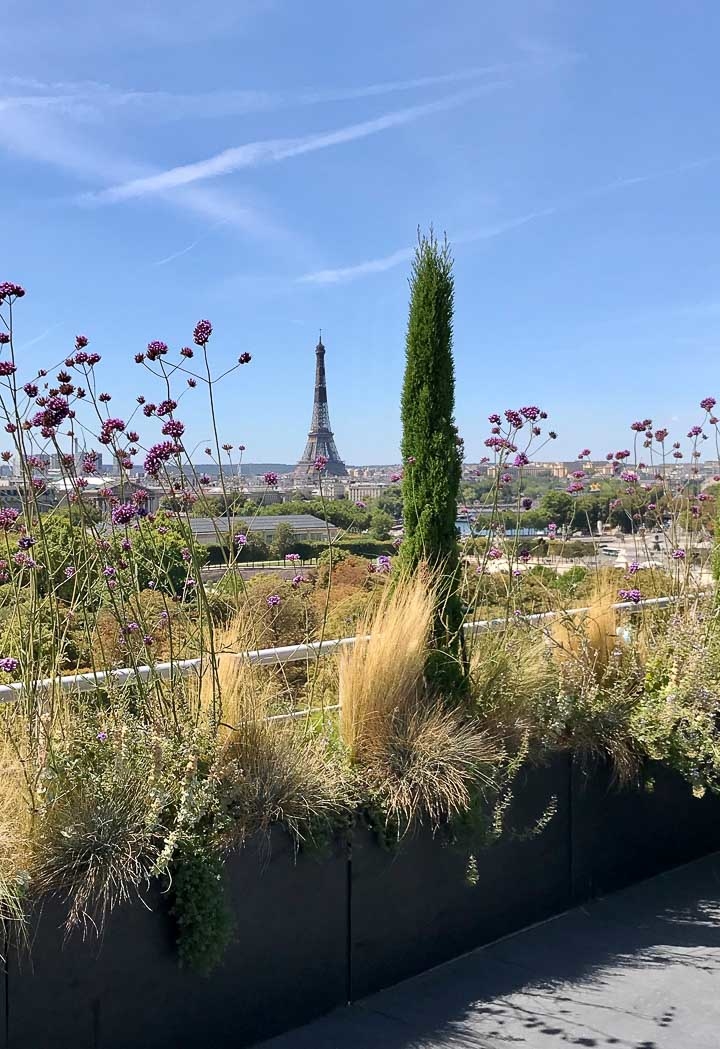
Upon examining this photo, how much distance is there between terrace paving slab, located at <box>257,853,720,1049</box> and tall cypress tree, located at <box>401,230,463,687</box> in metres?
1.18

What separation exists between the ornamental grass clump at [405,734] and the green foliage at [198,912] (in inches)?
25.9

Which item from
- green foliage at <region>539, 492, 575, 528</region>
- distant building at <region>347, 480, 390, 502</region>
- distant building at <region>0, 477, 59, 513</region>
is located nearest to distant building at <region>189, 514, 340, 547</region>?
distant building at <region>347, 480, 390, 502</region>

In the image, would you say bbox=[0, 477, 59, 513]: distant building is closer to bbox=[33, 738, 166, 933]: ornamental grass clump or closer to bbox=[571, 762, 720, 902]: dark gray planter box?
bbox=[33, 738, 166, 933]: ornamental grass clump

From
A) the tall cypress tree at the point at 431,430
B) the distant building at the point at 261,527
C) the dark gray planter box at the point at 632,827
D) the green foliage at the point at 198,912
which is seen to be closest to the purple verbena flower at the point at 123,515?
the distant building at the point at 261,527

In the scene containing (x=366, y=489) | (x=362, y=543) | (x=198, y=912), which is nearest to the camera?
(x=198, y=912)

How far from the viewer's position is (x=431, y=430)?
374cm

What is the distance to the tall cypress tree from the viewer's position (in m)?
3.68

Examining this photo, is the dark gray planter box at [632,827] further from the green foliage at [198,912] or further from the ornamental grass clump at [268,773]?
the green foliage at [198,912]

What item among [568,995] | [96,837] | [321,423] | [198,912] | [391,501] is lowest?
[568,995]

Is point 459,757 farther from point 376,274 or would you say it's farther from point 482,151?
point 376,274

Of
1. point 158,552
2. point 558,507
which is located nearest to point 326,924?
point 158,552

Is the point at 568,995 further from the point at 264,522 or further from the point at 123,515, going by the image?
the point at 264,522

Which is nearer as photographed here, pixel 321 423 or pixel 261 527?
pixel 261 527

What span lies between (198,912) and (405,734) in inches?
37.5
